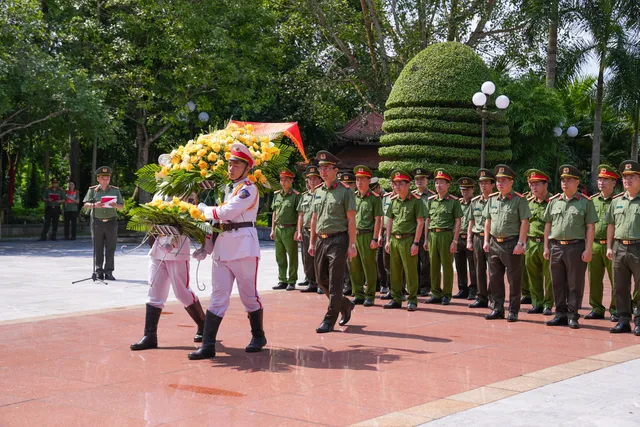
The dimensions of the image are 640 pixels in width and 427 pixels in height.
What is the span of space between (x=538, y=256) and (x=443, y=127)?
31.4ft

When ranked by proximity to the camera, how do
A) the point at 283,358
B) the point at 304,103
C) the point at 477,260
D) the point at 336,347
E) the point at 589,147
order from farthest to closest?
1. the point at 589,147
2. the point at 304,103
3. the point at 477,260
4. the point at 336,347
5. the point at 283,358

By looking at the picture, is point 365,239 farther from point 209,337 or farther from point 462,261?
point 209,337

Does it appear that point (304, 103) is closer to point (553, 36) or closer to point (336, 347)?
point (553, 36)

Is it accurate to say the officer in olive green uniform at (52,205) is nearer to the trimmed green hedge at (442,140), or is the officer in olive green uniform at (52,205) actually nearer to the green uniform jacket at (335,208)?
the trimmed green hedge at (442,140)

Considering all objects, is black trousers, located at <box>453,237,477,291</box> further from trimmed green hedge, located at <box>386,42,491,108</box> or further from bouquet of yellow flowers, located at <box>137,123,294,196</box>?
trimmed green hedge, located at <box>386,42,491,108</box>

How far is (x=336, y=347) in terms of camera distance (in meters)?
8.16

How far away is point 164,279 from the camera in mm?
7891

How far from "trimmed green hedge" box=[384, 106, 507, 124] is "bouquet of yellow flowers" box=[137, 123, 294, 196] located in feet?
42.2

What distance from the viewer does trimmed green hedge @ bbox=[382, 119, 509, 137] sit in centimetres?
2042

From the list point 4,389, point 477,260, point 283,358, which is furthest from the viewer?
point 477,260

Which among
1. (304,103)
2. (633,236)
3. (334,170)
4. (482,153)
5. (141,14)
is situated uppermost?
(141,14)

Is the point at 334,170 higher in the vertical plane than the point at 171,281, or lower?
higher

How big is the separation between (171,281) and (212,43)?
18368 mm

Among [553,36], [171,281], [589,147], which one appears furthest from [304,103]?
[171,281]
